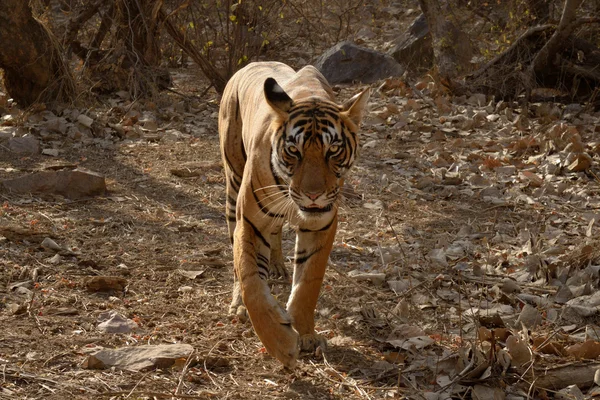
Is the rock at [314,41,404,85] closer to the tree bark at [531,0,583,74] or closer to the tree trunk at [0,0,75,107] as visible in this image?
the tree bark at [531,0,583,74]

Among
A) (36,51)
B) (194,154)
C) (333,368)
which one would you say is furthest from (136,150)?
(333,368)

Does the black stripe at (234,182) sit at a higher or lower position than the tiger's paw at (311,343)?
higher

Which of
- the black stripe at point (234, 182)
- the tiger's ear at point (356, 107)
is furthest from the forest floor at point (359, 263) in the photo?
the tiger's ear at point (356, 107)

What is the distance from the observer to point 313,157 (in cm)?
382

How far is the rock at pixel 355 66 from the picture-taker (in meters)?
11.2

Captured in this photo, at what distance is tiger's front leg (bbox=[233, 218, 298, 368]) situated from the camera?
3.52m

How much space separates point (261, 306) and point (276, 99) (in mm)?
1005

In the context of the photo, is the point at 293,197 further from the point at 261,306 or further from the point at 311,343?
the point at 311,343

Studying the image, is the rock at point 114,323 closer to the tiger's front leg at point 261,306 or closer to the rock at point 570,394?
the tiger's front leg at point 261,306

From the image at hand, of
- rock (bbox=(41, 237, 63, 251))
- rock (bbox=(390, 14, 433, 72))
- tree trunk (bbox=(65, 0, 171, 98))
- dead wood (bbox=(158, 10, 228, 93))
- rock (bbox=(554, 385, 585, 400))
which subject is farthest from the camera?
rock (bbox=(390, 14, 433, 72))

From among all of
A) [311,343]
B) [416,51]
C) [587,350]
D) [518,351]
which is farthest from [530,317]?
[416,51]

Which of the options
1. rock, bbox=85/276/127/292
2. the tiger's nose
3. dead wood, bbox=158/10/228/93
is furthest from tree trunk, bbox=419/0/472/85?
the tiger's nose

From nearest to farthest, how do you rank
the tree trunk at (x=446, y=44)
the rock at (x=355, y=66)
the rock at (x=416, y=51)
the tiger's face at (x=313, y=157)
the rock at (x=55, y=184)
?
the tiger's face at (x=313, y=157) < the rock at (x=55, y=184) < the tree trunk at (x=446, y=44) < the rock at (x=355, y=66) < the rock at (x=416, y=51)

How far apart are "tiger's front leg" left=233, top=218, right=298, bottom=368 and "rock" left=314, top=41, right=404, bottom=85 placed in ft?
24.3
